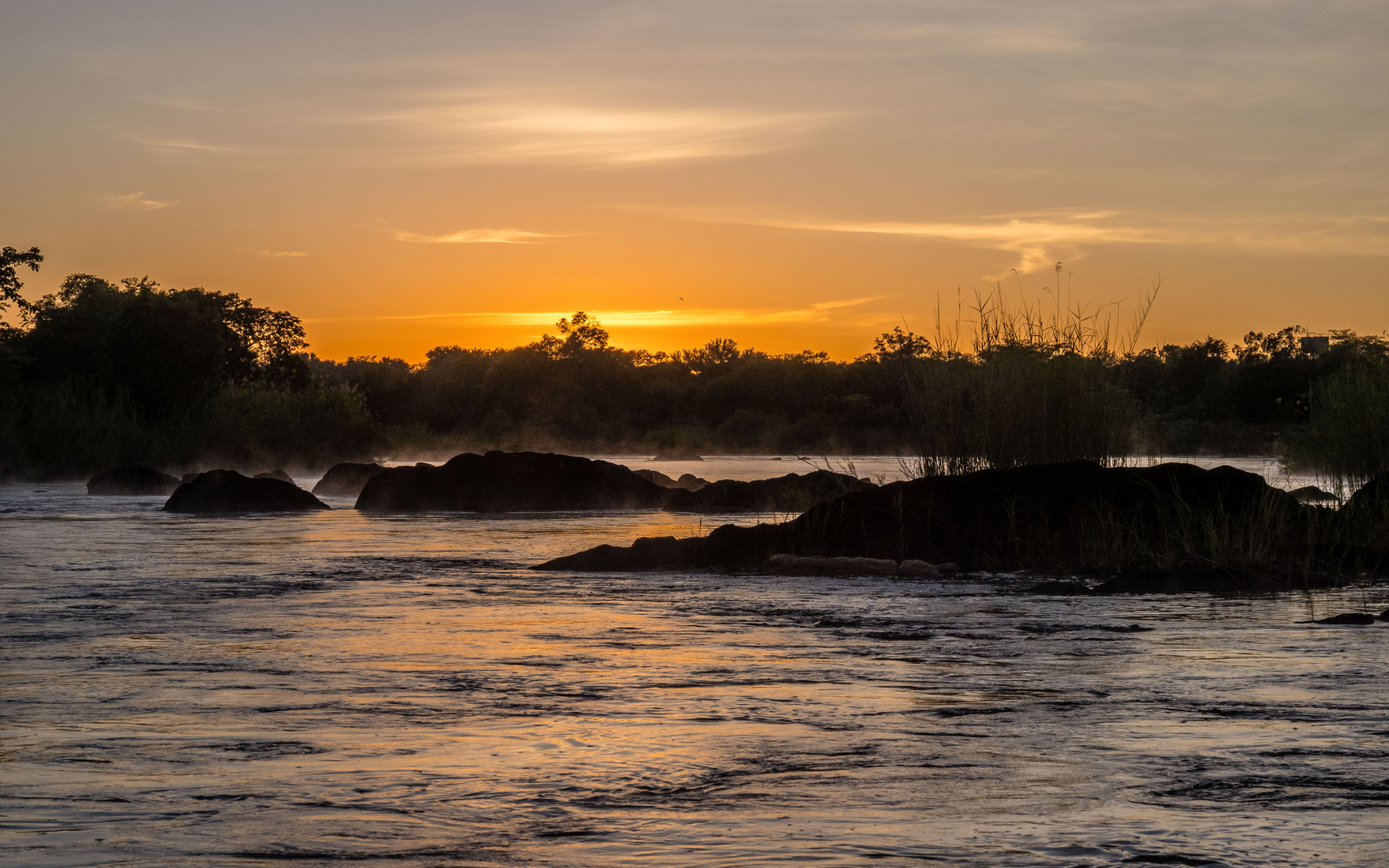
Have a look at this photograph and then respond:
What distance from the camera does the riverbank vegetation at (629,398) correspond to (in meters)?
15.1

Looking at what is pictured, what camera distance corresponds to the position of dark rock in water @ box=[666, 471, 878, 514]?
19.0 meters

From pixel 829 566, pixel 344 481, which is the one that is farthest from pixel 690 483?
pixel 829 566

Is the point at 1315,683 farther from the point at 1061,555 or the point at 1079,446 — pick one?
the point at 1079,446

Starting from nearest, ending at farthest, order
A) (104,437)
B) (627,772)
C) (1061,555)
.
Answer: (627,772), (1061,555), (104,437)

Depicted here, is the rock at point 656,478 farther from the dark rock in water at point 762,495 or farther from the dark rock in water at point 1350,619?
the dark rock in water at point 1350,619

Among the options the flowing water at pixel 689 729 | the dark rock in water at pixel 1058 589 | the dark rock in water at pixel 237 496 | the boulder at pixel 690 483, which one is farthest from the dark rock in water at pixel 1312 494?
the dark rock in water at pixel 237 496

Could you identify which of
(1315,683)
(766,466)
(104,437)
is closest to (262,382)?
(104,437)

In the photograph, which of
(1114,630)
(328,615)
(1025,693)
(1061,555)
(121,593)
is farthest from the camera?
(1061,555)

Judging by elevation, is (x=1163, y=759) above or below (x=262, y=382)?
below

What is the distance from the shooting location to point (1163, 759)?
18.5 feet

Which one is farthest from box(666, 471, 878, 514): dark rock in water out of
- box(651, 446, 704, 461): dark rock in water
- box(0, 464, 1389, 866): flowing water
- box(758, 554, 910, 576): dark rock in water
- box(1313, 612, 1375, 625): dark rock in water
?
box(651, 446, 704, 461): dark rock in water

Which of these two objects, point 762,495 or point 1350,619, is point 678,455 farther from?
point 1350,619

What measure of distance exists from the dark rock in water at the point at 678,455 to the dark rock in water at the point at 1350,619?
60.2m

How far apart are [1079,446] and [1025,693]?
8102 mm
